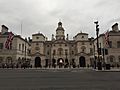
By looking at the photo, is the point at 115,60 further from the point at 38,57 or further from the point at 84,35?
the point at 38,57

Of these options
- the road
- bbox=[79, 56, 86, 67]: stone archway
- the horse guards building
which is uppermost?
the horse guards building

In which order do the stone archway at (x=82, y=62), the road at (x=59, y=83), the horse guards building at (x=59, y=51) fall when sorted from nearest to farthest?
the road at (x=59, y=83) → the horse guards building at (x=59, y=51) → the stone archway at (x=82, y=62)

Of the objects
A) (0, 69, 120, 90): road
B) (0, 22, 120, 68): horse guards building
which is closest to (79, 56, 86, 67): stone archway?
(0, 22, 120, 68): horse guards building

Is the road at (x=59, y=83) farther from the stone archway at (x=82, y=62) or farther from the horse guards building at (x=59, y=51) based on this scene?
the stone archway at (x=82, y=62)

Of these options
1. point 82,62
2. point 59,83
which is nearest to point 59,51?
point 82,62

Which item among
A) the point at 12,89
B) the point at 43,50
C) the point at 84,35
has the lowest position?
the point at 12,89

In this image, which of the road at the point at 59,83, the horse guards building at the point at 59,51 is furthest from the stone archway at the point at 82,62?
the road at the point at 59,83

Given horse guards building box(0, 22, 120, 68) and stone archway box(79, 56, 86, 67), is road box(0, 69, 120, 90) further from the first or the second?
stone archway box(79, 56, 86, 67)

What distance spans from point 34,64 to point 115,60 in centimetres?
3692

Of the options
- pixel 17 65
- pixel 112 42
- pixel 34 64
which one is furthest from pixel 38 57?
pixel 112 42

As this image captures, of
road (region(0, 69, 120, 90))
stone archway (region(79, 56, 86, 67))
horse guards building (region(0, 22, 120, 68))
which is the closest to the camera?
road (region(0, 69, 120, 90))

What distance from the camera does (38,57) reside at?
92.2 meters

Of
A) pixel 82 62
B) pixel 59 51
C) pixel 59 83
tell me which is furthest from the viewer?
pixel 59 51

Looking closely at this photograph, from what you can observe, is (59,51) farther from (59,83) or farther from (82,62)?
(59,83)
